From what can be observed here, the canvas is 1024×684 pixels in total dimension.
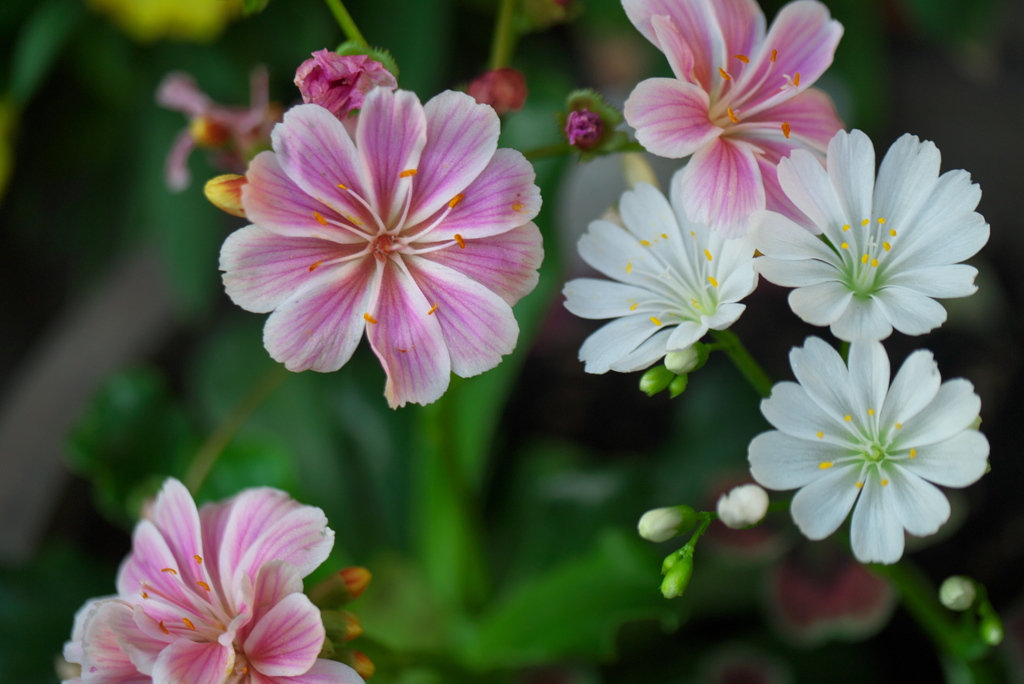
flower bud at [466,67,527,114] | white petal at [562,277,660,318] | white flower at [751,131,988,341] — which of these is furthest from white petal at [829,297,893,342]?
flower bud at [466,67,527,114]

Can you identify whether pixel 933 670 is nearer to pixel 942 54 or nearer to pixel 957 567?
pixel 957 567

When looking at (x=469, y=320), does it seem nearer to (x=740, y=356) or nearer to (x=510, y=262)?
(x=510, y=262)

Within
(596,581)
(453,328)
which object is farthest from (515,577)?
(453,328)

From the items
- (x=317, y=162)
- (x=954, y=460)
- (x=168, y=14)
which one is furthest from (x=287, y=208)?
(x=168, y=14)

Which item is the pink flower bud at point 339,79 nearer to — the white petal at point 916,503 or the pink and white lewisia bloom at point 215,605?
the pink and white lewisia bloom at point 215,605

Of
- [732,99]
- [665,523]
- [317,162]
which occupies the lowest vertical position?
[665,523]

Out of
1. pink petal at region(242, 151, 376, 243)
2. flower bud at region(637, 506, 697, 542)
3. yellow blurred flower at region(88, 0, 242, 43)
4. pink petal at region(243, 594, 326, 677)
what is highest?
yellow blurred flower at region(88, 0, 242, 43)

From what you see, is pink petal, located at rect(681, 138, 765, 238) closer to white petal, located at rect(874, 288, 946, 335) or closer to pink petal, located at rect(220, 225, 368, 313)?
white petal, located at rect(874, 288, 946, 335)
